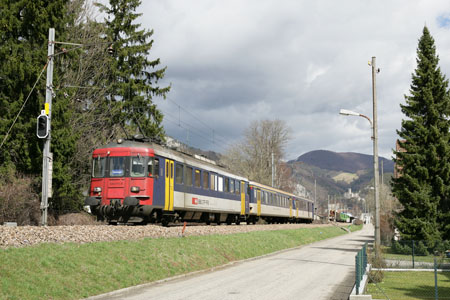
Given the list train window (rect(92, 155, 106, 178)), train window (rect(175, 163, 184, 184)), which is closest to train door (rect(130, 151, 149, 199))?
train window (rect(92, 155, 106, 178))

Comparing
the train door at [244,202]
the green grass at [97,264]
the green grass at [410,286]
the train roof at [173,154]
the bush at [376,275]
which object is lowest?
the green grass at [410,286]

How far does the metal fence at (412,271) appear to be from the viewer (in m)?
16.7

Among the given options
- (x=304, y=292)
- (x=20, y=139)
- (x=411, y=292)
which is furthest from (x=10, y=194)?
(x=411, y=292)

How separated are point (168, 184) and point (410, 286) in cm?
1072

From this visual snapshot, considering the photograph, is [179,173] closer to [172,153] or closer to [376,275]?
[172,153]

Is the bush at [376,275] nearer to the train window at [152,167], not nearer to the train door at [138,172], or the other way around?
the train door at [138,172]

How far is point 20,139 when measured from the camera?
2294 cm

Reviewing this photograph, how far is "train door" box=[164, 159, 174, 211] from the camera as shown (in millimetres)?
22219

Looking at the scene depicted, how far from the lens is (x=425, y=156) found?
91.8ft

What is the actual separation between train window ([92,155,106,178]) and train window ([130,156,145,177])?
1426 millimetres

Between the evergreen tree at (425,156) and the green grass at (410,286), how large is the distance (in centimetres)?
523

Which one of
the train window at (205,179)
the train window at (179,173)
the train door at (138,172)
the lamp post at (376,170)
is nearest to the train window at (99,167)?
the train door at (138,172)

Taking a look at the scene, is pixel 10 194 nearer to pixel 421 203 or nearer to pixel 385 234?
pixel 421 203

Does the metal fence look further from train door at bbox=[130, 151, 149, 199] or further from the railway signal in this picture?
the railway signal
